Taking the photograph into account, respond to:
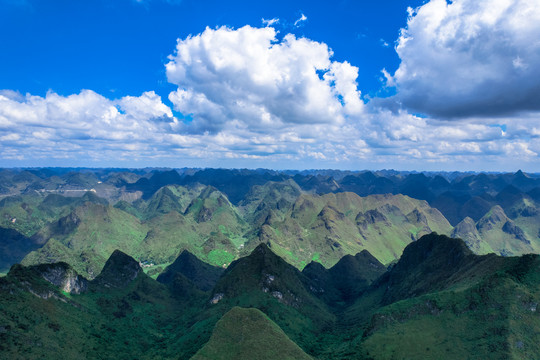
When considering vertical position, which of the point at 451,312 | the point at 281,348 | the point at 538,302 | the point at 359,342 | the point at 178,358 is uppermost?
the point at 538,302

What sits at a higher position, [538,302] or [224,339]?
[538,302]

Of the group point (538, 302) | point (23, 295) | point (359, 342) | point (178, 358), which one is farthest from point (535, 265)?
point (23, 295)

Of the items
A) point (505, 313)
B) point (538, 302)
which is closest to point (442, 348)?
point (505, 313)

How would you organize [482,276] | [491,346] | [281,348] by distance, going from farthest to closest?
[482,276] → [281,348] → [491,346]

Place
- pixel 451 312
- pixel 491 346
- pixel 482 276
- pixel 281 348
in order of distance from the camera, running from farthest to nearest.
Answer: pixel 482 276
pixel 451 312
pixel 281 348
pixel 491 346

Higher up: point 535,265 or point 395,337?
point 535,265

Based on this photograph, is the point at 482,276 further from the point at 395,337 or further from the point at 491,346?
the point at 395,337

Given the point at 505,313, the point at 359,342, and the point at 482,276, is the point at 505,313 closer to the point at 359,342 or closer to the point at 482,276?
the point at 482,276

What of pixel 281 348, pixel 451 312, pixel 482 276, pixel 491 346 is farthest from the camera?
pixel 482 276

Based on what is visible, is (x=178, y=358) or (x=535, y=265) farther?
(x=178, y=358)
